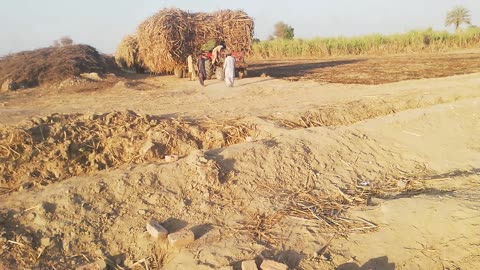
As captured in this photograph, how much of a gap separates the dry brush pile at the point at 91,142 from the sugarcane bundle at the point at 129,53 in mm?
12077

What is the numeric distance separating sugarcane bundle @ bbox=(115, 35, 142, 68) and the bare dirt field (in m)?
10.5

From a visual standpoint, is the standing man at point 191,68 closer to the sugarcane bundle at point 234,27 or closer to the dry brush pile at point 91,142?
the sugarcane bundle at point 234,27

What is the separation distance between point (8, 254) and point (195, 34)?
1135 cm

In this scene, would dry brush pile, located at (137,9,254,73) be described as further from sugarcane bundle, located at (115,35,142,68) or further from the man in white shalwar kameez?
the man in white shalwar kameez

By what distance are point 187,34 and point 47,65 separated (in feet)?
16.0

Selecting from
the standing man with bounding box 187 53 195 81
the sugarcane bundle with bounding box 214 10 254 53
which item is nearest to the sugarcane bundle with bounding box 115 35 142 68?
the standing man with bounding box 187 53 195 81

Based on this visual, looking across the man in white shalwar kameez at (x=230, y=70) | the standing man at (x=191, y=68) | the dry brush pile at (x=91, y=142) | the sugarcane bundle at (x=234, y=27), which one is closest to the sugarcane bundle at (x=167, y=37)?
the standing man at (x=191, y=68)

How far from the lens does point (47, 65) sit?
45.9 feet

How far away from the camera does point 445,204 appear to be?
4059mm

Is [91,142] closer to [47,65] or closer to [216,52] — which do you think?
[216,52]

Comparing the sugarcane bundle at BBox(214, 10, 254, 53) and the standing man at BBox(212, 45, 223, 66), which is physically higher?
the sugarcane bundle at BBox(214, 10, 254, 53)

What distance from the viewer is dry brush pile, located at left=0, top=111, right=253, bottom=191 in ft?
15.2

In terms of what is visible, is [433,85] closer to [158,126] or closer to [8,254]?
[158,126]

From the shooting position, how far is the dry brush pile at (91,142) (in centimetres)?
464
